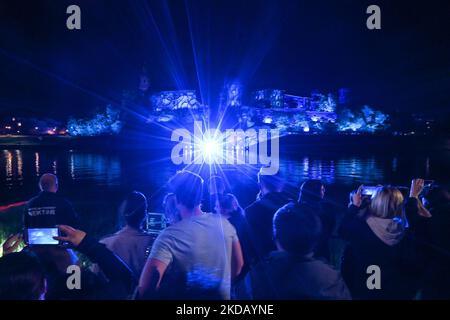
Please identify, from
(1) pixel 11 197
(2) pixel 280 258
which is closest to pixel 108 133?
(1) pixel 11 197

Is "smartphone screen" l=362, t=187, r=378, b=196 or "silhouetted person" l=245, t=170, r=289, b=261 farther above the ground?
"smartphone screen" l=362, t=187, r=378, b=196

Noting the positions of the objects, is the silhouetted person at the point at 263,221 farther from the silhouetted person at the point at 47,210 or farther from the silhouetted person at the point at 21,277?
the silhouetted person at the point at 47,210

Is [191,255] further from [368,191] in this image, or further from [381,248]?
[368,191]

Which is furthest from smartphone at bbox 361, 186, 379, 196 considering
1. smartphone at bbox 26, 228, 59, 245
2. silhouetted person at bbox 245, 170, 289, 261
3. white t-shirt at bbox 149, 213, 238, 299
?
smartphone at bbox 26, 228, 59, 245

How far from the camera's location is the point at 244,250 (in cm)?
343

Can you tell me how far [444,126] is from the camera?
8.12 m

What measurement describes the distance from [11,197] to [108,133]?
36.8 m

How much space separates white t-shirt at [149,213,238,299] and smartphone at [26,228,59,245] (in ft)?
5.26

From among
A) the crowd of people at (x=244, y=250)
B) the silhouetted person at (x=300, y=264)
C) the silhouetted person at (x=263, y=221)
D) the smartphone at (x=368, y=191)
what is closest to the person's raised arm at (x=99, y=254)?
the crowd of people at (x=244, y=250)

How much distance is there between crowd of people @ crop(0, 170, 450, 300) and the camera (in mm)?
2436

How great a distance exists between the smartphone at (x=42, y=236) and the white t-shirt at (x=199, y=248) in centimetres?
160

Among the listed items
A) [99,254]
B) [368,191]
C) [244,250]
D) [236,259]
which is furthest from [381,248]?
[99,254]

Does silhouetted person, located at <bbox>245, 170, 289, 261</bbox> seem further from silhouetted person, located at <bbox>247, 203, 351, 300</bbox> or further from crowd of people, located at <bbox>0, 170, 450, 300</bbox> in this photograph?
silhouetted person, located at <bbox>247, 203, 351, 300</bbox>
